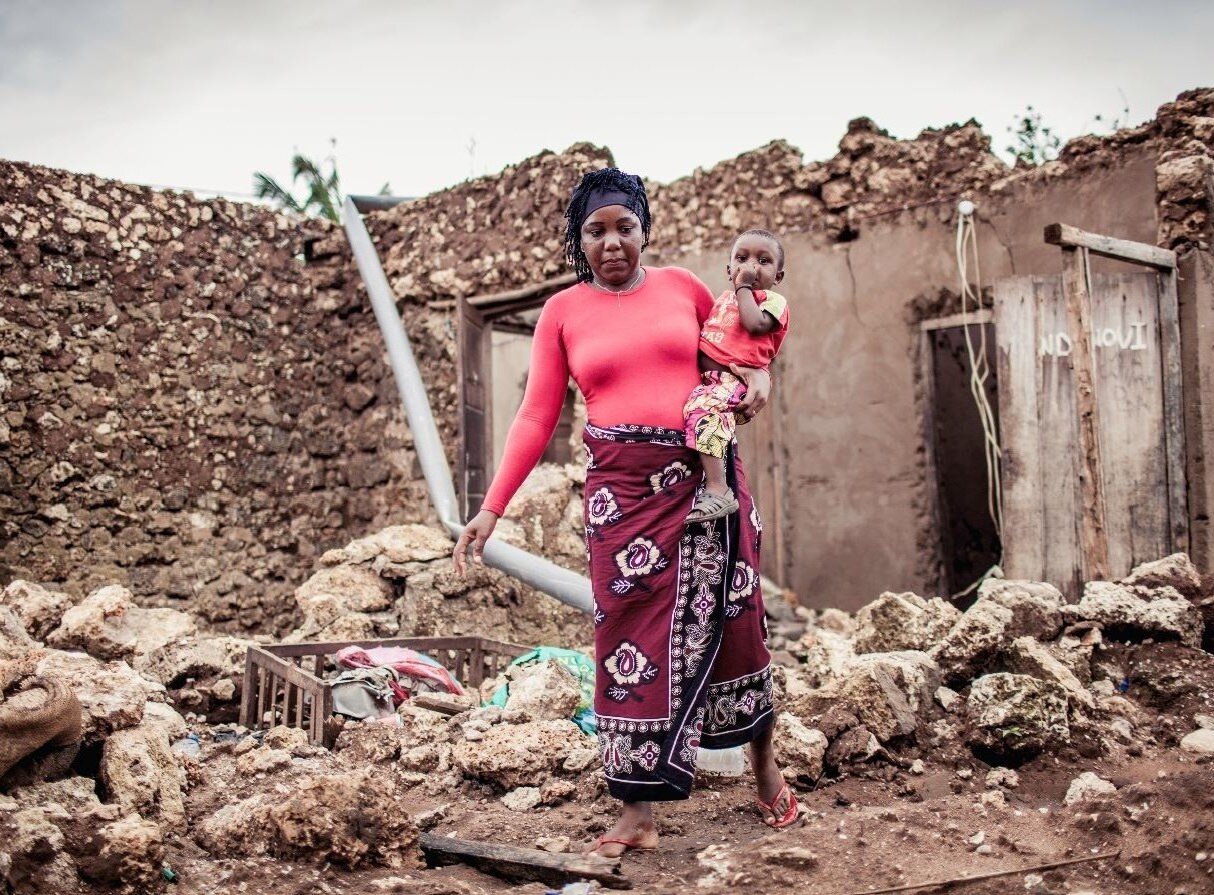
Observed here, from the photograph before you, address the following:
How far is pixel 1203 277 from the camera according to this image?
5109mm

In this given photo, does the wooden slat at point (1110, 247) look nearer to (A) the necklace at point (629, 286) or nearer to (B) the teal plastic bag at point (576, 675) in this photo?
(A) the necklace at point (629, 286)

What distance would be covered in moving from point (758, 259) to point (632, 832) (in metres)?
1.51

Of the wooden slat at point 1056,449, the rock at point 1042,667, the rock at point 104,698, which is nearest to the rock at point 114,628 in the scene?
the rock at point 104,698

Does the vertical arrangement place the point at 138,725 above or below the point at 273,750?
above

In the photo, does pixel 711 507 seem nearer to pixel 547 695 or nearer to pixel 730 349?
pixel 730 349

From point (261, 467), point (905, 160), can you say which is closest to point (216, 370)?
point (261, 467)

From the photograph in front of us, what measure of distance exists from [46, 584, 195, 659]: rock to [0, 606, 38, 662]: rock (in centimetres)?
31

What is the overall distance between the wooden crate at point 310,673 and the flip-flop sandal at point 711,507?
186cm

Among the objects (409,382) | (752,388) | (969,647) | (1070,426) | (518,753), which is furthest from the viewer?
(409,382)

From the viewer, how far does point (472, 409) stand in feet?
22.2

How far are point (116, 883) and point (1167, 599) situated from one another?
381 centimetres

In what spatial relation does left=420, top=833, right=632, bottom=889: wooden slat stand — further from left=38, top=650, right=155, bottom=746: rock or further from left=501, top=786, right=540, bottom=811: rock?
left=38, top=650, right=155, bottom=746: rock

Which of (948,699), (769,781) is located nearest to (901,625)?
(948,699)

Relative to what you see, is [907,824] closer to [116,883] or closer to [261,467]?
[116,883]
